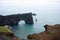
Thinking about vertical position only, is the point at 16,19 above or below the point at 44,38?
below

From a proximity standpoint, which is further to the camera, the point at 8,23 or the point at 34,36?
the point at 8,23

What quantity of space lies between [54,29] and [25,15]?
6243cm

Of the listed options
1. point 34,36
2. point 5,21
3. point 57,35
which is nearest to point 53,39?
point 57,35

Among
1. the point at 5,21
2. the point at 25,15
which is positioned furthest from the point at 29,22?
the point at 5,21

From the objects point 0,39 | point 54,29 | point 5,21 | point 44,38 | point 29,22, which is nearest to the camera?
point 0,39

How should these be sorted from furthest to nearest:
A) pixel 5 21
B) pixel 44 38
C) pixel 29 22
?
pixel 29 22 < pixel 5 21 < pixel 44 38

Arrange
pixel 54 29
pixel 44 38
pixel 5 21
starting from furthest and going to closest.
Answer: pixel 5 21 → pixel 54 29 → pixel 44 38

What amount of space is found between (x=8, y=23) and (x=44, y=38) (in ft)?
209

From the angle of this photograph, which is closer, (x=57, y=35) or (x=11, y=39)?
(x=11, y=39)

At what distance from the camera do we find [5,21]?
76125mm

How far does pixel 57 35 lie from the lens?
14.5m

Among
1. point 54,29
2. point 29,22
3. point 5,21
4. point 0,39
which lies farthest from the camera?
point 29,22

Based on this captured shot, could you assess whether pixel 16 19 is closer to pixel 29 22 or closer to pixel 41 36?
pixel 29 22

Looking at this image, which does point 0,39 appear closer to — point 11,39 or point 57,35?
point 11,39
